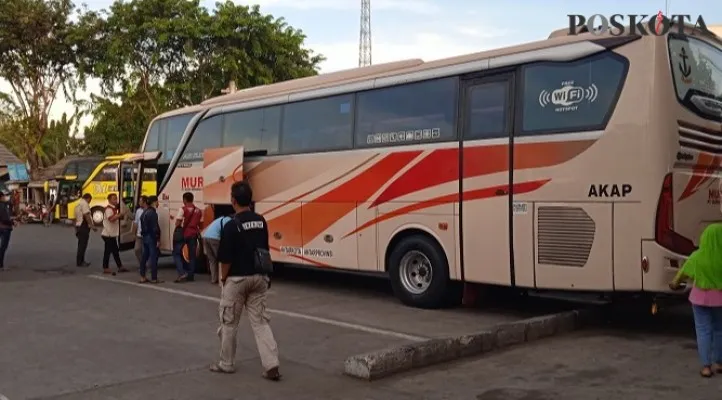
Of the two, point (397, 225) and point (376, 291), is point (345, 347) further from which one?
point (376, 291)

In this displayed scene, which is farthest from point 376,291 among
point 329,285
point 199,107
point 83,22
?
point 83,22

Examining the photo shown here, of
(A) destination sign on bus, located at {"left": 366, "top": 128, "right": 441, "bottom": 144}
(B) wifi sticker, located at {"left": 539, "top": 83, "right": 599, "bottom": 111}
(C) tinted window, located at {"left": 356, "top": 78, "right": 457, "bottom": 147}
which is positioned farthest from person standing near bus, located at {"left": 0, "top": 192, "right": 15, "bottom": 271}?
(B) wifi sticker, located at {"left": 539, "top": 83, "right": 599, "bottom": 111}

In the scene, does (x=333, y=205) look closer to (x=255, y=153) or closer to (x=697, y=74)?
(x=255, y=153)

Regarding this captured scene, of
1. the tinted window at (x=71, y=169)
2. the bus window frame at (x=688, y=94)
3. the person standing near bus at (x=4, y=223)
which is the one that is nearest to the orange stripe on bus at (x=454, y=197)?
the bus window frame at (x=688, y=94)

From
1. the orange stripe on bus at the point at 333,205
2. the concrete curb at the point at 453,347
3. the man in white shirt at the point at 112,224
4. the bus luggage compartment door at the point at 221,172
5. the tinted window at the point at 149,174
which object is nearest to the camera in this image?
the concrete curb at the point at 453,347

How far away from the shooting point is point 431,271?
10664 millimetres

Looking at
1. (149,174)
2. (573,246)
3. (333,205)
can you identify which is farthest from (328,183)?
(149,174)

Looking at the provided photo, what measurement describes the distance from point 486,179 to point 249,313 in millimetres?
4145

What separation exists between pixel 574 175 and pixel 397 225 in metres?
Answer: 2.99

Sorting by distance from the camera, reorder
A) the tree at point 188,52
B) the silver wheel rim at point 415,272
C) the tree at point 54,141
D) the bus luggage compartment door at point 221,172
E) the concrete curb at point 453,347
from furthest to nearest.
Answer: the tree at point 54,141
the tree at point 188,52
the bus luggage compartment door at point 221,172
the silver wheel rim at point 415,272
the concrete curb at point 453,347

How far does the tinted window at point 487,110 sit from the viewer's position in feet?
32.0

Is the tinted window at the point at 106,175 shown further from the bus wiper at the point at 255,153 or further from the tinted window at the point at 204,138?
the bus wiper at the point at 255,153

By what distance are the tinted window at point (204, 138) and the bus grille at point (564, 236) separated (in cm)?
729

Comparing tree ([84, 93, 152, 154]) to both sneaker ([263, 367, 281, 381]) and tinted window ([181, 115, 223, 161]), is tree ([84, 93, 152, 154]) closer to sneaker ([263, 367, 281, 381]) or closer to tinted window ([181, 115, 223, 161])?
tinted window ([181, 115, 223, 161])
